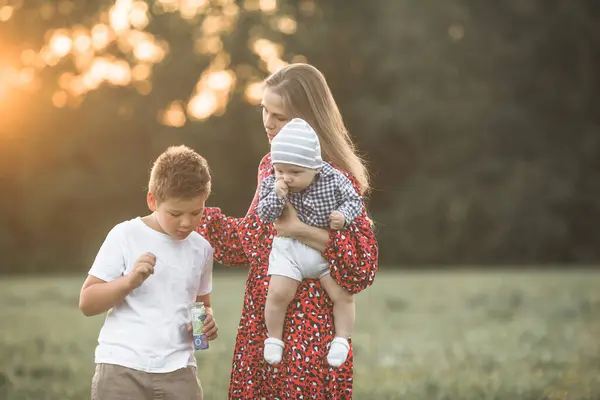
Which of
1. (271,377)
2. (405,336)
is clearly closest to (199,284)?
(271,377)

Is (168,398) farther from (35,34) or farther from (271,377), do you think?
(35,34)

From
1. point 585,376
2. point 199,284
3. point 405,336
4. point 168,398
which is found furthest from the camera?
point 405,336

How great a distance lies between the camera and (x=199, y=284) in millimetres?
4199

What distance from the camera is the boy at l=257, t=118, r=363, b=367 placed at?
3953 mm

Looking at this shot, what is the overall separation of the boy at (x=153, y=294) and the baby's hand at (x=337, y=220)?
1.72ft

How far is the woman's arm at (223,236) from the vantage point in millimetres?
4457

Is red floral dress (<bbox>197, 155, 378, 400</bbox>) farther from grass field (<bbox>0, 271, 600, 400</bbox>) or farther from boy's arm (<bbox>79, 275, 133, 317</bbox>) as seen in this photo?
grass field (<bbox>0, 271, 600, 400</bbox>)

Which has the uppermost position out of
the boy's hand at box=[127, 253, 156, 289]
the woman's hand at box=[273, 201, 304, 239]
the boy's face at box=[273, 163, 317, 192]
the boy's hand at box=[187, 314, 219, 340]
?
the boy's face at box=[273, 163, 317, 192]

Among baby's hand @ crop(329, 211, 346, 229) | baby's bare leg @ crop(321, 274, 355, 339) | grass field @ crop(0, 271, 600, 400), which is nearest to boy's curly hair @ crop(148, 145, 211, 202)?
baby's hand @ crop(329, 211, 346, 229)

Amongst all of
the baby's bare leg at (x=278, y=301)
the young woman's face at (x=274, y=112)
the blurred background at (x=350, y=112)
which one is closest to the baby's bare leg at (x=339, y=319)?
the baby's bare leg at (x=278, y=301)

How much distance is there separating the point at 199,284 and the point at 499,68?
113 feet

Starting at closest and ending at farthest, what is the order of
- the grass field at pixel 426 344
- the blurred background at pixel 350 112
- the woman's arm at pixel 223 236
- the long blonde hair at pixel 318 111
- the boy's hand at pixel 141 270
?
the boy's hand at pixel 141 270 → the long blonde hair at pixel 318 111 → the woman's arm at pixel 223 236 → the grass field at pixel 426 344 → the blurred background at pixel 350 112

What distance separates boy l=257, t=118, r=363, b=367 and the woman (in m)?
0.05

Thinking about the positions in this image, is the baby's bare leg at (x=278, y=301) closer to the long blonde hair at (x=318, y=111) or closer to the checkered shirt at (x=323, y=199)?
the checkered shirt at (x=323, y=199)
